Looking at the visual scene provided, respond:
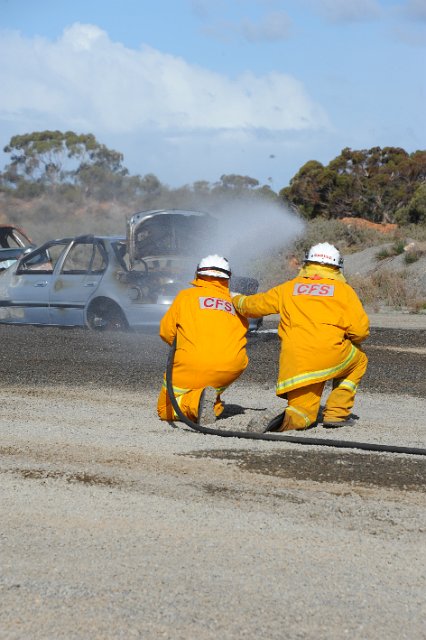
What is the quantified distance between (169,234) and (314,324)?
8.32m

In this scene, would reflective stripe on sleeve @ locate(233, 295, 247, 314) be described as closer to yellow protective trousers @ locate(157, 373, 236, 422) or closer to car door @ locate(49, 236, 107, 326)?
yellow protective trousers @ locate(157, 373, 236, 422)

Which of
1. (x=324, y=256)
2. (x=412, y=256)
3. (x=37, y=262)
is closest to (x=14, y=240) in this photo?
(x=37, y=262)

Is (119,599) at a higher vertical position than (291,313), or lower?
lower

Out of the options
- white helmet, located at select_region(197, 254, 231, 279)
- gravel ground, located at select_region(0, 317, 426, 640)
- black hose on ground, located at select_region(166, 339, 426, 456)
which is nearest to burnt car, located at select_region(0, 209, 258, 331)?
gravel ground, located at select_region(0, 317, 426, 640)

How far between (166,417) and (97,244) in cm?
792

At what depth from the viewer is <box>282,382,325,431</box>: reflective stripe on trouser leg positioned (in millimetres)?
8727

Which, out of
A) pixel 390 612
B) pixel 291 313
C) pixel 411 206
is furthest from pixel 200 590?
pixel 411 206

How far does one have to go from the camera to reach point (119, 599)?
15.5ft

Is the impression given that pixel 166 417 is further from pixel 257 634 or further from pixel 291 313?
pixel 257 634

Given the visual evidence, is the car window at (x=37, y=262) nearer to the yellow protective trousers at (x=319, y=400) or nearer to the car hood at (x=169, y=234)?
the car hood at (x=169, y=234)

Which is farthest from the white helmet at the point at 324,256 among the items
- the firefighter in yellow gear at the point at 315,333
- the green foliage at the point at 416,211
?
the green foliage at the point at 416,211

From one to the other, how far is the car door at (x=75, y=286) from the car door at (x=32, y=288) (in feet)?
0.55

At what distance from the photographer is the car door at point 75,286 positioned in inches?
653

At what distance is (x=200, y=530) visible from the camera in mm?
5727
